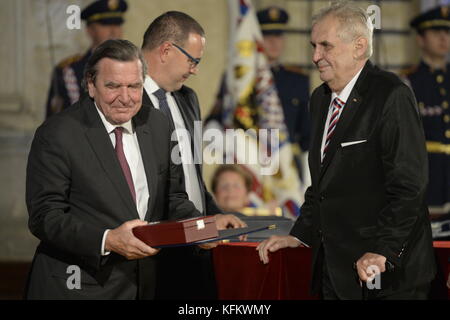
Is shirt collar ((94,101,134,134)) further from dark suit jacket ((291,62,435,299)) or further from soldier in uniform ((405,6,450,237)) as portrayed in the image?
soldier in uniform ((405,6,450,237))

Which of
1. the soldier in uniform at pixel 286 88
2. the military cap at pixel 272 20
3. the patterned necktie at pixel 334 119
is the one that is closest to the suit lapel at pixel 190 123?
the patterned necktie at pixel 334 119

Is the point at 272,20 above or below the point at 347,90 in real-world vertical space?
above

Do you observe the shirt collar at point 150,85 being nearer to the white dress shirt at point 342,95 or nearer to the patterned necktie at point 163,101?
the patterned necktie at point 163,101

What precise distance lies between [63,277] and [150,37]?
1.15 metres

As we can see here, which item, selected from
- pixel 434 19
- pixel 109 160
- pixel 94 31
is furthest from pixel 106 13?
pixel 109 160

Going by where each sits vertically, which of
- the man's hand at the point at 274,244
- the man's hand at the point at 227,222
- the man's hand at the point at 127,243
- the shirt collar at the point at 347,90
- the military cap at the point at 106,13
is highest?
the military cap at the point at 106,13

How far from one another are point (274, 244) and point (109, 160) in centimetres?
71

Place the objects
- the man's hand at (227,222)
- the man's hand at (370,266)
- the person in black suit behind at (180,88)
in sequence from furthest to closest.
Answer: the person in black suit behind at (180,88), the man's hand at (227,222), the man's hand at (370,266)

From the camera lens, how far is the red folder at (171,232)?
7.94 feet

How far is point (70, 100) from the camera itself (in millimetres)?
6281

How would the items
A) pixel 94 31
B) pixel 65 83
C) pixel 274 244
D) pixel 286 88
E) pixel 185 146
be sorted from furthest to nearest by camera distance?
pixel 286 88 → pixel 65 83 → pixel 94 31 → pixel 185 146 → pixel 274 244

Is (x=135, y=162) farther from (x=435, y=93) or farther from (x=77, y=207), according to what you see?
(x=435, y=93)

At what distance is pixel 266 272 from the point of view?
3.09 metres

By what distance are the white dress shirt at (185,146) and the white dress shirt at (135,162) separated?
588 mm
